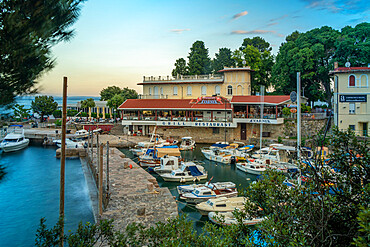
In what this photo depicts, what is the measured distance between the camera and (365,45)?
1412 inches

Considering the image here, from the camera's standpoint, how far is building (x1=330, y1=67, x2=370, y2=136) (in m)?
31.4

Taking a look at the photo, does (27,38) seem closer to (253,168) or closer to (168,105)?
(253,168)

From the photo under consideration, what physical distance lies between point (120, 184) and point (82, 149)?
20554 mm

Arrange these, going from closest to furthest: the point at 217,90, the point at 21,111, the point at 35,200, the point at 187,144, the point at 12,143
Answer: the point at 21,111, the point at 35,200, the point at 12,143, the point at 187,144, the point at 217,90

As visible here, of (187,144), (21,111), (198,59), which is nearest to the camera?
(21,111)

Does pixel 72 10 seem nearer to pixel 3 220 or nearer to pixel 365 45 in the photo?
pixel 3 220

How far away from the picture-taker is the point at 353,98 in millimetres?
31766

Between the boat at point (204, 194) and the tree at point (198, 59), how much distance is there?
40.3 metres

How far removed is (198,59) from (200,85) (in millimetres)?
12097

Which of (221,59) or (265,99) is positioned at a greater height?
(221,59)

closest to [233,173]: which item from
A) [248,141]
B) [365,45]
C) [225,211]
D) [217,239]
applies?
[225,211]

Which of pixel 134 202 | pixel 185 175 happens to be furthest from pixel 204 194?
pixel 185 175

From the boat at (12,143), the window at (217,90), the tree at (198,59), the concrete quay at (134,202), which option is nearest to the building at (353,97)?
the window at (217,90)

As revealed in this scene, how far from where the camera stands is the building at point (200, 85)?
1746 inches
